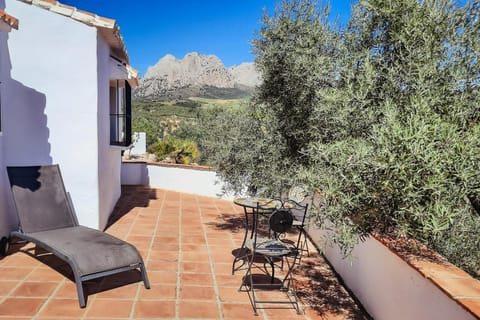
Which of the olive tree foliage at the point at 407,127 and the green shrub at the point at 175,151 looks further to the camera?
the green shrub at the point at 175,151

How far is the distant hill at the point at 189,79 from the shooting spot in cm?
5991

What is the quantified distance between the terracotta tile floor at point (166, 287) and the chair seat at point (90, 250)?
1.51 ft

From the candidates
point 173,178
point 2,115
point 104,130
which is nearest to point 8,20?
point 2,115

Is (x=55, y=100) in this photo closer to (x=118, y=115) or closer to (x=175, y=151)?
(x=118, y=115)

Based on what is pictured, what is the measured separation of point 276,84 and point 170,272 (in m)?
4.33

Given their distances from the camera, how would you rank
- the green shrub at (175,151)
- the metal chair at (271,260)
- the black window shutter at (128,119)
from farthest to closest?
the green shrub at (175,151) → the black window shutter at (128,119) → the metal chair at (271,260)

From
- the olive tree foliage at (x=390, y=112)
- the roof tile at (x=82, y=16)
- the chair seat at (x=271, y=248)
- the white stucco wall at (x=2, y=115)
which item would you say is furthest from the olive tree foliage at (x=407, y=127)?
the white stucco wall at (x=2, y=115)

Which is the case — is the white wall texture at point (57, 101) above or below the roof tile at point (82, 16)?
below

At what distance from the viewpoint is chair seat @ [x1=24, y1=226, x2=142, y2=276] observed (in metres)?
5.04

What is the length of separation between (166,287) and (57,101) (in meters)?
4.57

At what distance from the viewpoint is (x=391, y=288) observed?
442cm

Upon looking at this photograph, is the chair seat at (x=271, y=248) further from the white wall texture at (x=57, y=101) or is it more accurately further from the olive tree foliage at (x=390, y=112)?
the white wall texture at (x=57, y=101)

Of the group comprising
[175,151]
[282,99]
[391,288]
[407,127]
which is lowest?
[391,288]

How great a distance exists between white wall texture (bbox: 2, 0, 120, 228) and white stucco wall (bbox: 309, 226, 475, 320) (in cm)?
551
